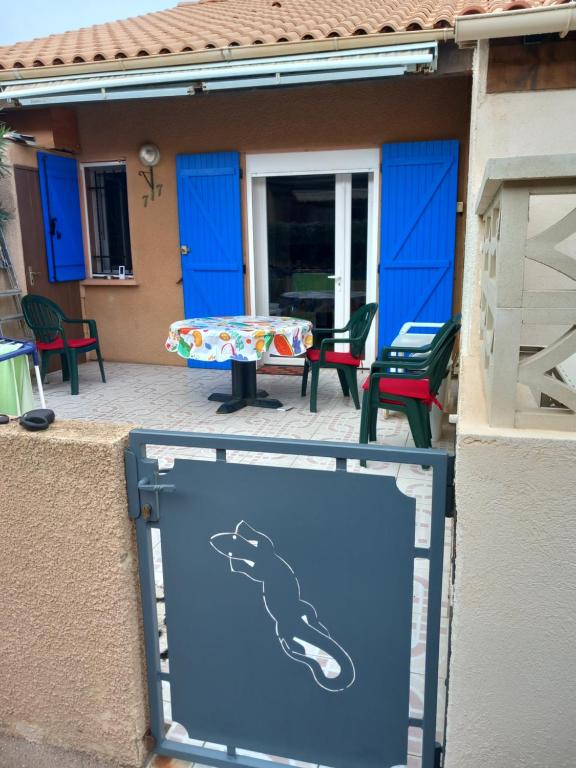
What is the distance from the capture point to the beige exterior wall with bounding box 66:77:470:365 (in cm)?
623

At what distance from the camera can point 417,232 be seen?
6453 millimetres

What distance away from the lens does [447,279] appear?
646 cm

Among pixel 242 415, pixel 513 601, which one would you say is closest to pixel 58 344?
pixel 242 415

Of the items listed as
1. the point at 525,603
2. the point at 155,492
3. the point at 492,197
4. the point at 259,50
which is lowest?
the point at 525,603

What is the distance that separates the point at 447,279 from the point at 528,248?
18.2ft

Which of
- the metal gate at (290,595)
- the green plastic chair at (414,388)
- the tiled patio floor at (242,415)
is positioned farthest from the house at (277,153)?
the metal gate at (290,595)

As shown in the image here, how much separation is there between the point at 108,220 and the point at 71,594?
6857 millimetres

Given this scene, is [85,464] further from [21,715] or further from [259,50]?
[259,50]

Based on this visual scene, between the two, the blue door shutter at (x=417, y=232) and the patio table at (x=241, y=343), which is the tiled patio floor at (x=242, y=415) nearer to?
the patio table at (x=241, y=343)

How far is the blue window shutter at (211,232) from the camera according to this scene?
686cm

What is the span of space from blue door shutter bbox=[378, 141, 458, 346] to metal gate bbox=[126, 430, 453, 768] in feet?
17.7

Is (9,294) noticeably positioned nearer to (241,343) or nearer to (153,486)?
(241,343)

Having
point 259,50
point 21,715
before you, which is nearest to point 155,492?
point 21,715

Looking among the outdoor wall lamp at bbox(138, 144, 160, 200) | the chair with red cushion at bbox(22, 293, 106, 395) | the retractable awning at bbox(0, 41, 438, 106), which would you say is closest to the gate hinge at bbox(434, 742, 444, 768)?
the retractable awning at bbox(0, 41, 438, 106)
